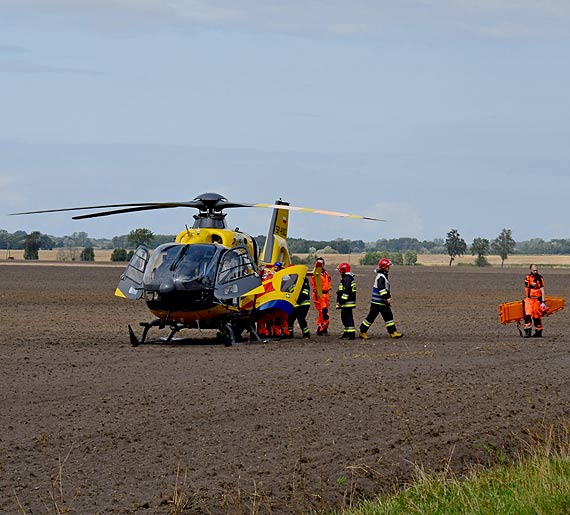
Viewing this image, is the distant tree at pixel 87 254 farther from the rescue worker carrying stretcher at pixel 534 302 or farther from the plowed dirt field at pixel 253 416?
the rescue worker carrying stretcher at pixel 534 302

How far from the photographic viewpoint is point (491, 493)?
33.8 ft

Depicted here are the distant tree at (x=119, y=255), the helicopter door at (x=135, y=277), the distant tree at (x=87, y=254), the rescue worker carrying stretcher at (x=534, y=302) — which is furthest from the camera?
the distant tree at (x=87, y=254)

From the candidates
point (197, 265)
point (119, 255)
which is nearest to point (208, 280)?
point (197, 265)

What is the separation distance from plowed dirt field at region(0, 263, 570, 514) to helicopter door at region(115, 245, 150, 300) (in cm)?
100

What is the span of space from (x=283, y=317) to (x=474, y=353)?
498 cm

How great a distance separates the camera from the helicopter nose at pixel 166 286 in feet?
70.7

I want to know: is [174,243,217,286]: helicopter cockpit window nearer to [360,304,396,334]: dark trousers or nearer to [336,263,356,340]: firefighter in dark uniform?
[336,263,356,340]: firefighter in dark uniform

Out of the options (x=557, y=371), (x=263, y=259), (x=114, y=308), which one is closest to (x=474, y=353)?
(x=557, y=371)

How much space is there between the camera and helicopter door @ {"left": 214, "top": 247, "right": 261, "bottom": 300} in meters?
21.8

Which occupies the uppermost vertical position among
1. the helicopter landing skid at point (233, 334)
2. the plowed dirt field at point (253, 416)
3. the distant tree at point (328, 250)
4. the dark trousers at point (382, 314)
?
the distant tree at point (328, 250)

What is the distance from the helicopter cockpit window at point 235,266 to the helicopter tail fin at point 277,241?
421cm

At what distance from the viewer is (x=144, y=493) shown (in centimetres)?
1020

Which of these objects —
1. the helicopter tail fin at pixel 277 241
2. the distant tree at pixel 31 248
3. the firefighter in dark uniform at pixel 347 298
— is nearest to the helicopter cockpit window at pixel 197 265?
the firefighter in dark uniform at pixel 347 298

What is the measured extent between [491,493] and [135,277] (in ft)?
43.6
